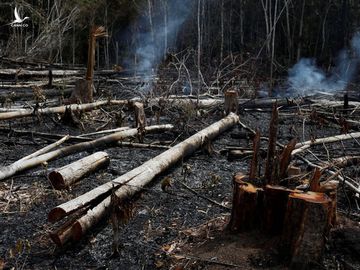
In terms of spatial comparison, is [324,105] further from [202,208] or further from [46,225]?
[46,225]

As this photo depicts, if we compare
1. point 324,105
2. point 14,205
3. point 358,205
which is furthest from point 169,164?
point 324,105

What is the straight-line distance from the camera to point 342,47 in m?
20.0

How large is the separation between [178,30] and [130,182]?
1921cm

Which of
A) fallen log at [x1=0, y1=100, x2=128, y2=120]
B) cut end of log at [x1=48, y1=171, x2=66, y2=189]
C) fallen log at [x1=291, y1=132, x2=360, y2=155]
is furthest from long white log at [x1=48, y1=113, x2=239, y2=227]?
fallen log at [x1=0, y1=100, x2=128, y2=120]

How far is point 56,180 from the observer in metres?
4.63

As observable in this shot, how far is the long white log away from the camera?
3438mm

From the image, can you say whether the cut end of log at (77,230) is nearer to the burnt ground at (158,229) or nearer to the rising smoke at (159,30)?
the burnt ground at (158,229)

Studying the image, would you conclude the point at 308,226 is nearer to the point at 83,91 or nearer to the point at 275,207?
the point at 275,207

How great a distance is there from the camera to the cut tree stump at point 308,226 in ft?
9.23

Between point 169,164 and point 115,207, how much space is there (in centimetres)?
197

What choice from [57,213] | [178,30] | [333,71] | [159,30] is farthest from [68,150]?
[159,30]

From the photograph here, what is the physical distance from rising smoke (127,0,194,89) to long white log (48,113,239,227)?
15.1 meters

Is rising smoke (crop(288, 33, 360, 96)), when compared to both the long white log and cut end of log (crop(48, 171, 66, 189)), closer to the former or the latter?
the long white log

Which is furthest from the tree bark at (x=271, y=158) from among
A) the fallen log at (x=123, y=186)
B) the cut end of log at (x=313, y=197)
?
the fallen log at (x=123, y=186)
